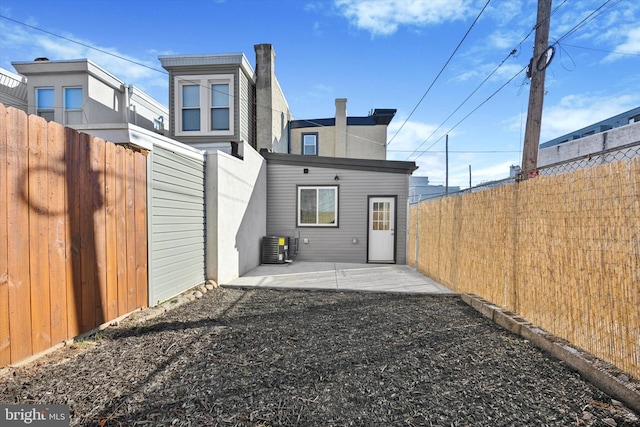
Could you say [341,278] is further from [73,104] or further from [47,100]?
[47,100]

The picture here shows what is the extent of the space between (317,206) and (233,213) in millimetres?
3098

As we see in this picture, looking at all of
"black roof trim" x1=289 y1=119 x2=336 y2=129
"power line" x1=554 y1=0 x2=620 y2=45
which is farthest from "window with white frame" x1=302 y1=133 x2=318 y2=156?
"power line" x1=554 y1=0 x2=620 y2=45

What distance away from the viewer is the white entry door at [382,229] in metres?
8.38

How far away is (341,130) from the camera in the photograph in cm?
1282

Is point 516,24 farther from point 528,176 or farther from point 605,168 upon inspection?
point 605,168

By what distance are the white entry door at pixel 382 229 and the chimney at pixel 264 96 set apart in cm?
407

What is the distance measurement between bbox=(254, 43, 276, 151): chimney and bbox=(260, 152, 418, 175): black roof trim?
3.63ft

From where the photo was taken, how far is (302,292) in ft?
17.1

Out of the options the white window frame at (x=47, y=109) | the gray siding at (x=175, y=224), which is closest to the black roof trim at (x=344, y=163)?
the gray siding at (x=175, y=224)

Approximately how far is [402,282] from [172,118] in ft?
26.3

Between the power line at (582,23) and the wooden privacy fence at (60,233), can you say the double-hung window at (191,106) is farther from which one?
the power line at (582,23)

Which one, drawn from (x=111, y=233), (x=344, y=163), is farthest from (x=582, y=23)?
(x=111, y=233)

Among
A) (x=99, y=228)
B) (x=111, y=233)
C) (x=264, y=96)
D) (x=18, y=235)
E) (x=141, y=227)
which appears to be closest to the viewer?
(x=18, y=235)

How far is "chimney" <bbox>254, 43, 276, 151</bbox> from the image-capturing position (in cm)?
946
